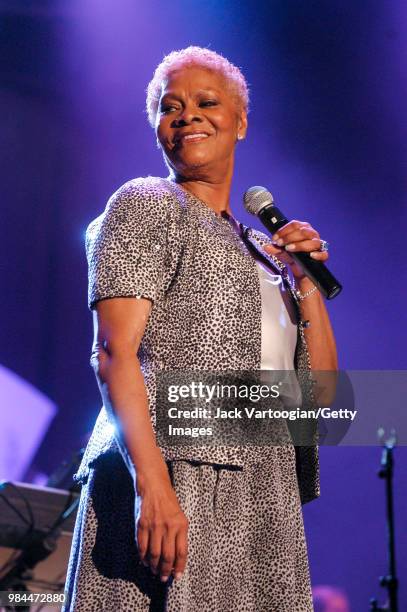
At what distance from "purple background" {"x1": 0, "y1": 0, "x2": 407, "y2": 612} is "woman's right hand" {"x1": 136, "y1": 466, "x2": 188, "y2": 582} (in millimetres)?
2745

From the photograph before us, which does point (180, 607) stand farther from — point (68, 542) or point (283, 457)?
point (68, 542)

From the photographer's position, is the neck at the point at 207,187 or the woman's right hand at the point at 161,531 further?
the neck at the point at 207,187

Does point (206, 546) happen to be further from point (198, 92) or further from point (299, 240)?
point (198, 92)

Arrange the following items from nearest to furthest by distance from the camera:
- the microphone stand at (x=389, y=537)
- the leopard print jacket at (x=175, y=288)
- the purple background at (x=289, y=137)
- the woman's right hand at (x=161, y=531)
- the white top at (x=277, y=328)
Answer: the woman's right hand at (x=161, y=531)
the leopard print jacket at (x=175, y=288)
the white top at (x=277, y=328)
the microphone stand at (x=389, y=537)
the purple background at (x=289, y=137)

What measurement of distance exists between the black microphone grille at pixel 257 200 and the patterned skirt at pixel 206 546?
59 cm

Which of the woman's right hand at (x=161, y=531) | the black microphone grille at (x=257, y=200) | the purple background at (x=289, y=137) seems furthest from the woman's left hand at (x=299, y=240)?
the purple background at (x=289, y=137)

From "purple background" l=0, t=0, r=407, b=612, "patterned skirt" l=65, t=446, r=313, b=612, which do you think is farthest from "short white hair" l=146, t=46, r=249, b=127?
"purple background" l=0, t=0, r=407, b=612

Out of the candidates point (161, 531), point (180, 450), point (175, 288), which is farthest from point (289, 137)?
point (161, 531)

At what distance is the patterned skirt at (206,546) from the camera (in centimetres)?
130

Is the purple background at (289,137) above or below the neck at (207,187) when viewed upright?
above

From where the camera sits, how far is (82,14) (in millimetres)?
4207

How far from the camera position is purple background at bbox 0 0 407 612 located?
4.02 metres

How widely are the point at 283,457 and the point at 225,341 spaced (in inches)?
9.2

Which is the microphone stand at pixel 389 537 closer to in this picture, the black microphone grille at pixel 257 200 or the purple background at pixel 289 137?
the purple background at pixel 289 137
